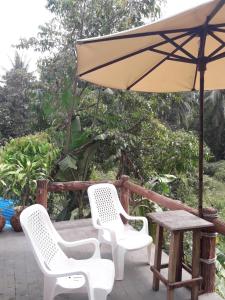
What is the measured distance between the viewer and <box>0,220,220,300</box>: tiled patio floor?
2.92 metres

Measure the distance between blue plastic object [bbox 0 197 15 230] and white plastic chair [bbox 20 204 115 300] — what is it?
2.17 metres

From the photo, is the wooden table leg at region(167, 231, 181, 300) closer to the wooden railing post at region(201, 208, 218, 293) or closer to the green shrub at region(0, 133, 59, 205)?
the wooden railing post at region(201, 208, 218, 293)

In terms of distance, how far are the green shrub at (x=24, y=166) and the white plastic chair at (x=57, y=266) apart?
74.0 inches

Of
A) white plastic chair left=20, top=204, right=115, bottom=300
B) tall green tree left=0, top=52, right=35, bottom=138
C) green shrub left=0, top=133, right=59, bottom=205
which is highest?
tall green tree left=0, top=52, right=35, bottom=138

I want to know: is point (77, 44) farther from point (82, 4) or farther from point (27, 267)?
point (82, 4)

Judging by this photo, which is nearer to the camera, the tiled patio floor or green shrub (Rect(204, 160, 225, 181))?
the tiled patio floor

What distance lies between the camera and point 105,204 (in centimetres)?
391

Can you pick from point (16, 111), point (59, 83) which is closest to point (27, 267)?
point (59, 83)

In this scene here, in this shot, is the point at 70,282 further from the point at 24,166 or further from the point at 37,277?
the point at 24,166

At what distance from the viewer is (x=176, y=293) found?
2982 millimetres

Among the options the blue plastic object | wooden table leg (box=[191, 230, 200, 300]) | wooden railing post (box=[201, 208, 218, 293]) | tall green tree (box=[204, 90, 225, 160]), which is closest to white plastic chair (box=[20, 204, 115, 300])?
wooden table leg (box=[191, 230, 200, 300])

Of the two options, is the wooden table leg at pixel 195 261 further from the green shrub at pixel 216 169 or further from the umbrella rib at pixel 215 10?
the green shrub at pixel 216 169

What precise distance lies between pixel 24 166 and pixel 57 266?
234 cm

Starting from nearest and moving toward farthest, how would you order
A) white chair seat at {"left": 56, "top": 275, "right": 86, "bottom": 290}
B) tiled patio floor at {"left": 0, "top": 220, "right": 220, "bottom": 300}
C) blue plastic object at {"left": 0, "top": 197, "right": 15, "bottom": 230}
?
white chair seat at {"left": 56, "top": 275, "right": 86, "bottom": 290}, tiled patio floor at {"left": 0, "top": 220, "right": 220, "bottom": 300}, blue plastic object at {"left": 0, "top": 197, "right": 15, "bottom": 230}
